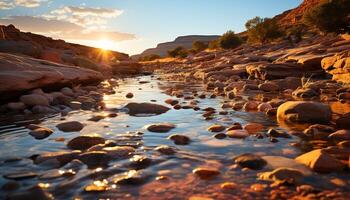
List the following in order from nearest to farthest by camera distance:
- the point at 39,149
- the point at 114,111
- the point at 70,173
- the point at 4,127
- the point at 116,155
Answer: the point at 70,173 → the point at 116,155 → the point at 39,149 → the point at 4,127 → the point at 114,111

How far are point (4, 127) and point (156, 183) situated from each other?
479 centimetres

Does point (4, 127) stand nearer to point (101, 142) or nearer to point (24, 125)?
point (24, 125)

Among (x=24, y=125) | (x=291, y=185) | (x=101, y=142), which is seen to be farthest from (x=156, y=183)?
(x=24, y=125)

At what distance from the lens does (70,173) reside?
4.18m

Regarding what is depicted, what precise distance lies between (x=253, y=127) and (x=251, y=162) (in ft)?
7.88

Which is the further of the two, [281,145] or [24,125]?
[24,125]

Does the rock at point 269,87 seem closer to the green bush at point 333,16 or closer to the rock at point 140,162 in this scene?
the rock at point 140,162

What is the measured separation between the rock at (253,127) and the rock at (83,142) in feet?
9.01

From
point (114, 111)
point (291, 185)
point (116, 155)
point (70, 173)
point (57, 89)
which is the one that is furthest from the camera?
point (57, 89)

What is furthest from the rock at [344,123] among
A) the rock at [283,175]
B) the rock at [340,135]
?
the rock at [283,175]

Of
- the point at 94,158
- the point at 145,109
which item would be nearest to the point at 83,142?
the point at 94,158

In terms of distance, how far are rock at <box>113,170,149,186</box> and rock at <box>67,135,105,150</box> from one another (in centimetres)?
148

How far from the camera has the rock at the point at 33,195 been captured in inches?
138

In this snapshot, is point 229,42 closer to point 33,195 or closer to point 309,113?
point 309,113
